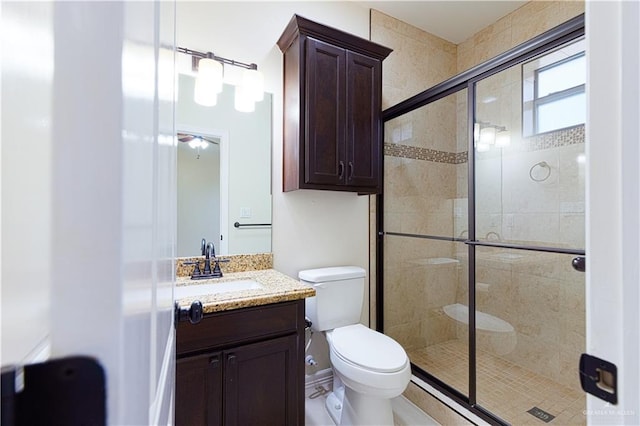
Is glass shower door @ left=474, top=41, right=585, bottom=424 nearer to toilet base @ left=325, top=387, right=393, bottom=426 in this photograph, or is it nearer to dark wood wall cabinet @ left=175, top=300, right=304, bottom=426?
toilet base @ left=325, top=387, right=393, bottom=426

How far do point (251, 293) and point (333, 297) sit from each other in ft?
2.12

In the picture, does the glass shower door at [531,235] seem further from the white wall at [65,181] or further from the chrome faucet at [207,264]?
the white wall at [65,181]

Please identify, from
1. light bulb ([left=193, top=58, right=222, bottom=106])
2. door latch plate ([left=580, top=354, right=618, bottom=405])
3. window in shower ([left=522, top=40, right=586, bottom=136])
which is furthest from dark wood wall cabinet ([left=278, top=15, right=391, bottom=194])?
door latch plate ([left=580, top=354, right=618, bottom=405])

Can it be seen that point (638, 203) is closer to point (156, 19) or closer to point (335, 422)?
point (156, 19)

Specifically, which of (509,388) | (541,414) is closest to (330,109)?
(509,388)

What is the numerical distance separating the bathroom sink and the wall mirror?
23 cm

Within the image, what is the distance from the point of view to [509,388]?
6.02 feet

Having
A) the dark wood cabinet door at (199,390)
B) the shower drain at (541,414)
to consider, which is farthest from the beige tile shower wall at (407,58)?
the shower drain at (541,414)

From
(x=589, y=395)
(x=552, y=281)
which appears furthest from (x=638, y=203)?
(x=552, y=281)

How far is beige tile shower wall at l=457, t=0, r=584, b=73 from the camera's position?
1938 mm

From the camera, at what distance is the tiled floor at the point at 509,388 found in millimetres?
1660

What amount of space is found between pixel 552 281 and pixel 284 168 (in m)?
1.92

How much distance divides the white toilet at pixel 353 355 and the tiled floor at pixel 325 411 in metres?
0.06

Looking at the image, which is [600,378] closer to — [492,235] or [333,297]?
[333,297]
